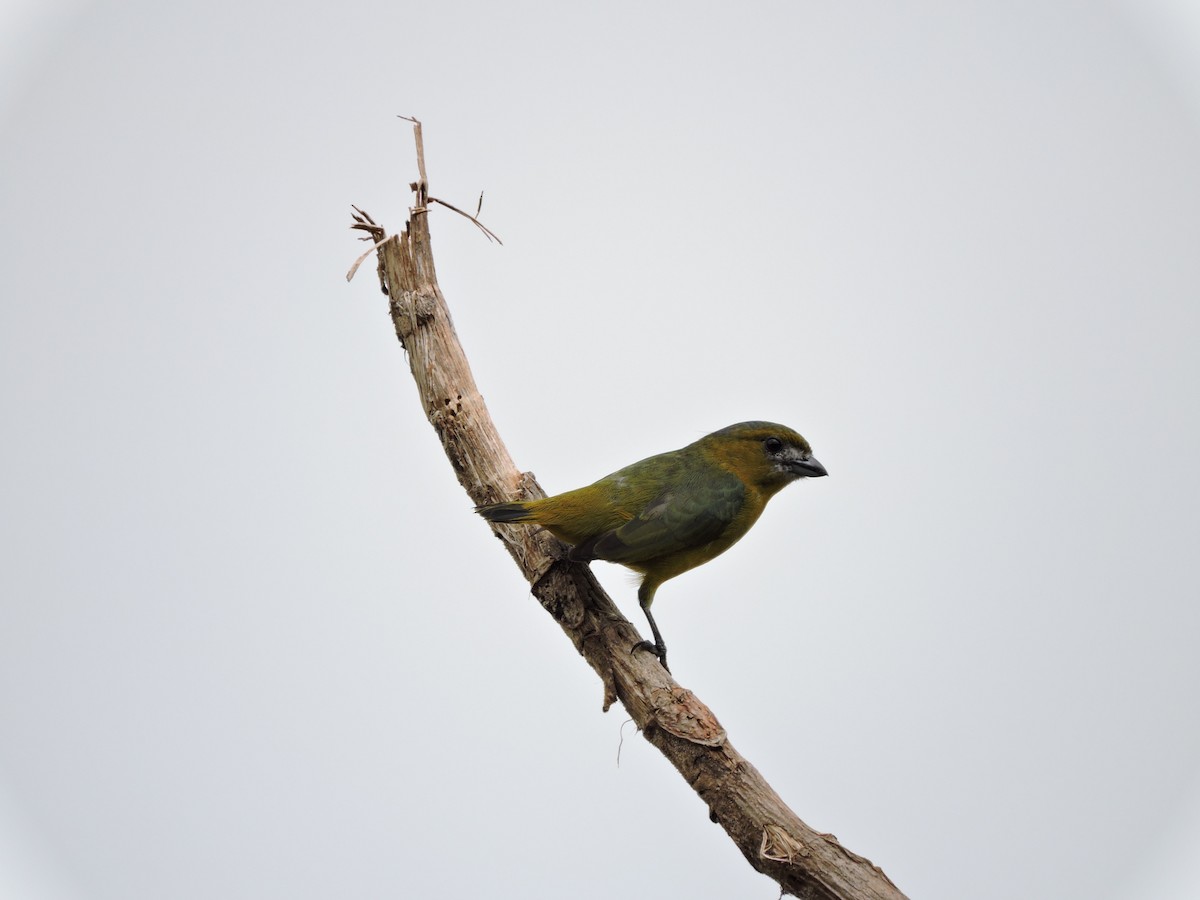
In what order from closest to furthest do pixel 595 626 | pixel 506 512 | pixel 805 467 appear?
pixel 506 512, pixel 595 626, pixel 805 467

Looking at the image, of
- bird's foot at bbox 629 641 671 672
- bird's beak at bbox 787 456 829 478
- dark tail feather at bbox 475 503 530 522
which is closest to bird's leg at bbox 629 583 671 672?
bird's foot at bbox 629 641 671 672

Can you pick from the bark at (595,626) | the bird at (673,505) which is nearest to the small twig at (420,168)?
the bark at (595,626)

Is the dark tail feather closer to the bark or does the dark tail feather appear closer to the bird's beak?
the bark

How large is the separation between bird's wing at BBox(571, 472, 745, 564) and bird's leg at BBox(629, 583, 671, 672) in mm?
242

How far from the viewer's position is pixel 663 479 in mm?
4488

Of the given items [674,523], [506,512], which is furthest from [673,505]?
[506,512]

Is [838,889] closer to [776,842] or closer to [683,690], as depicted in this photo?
[776,842]

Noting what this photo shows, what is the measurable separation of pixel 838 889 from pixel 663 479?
168 cm

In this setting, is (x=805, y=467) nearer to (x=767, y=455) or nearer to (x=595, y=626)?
(x=767, y=455)

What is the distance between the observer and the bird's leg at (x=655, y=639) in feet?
14.0

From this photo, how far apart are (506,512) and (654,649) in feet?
2.62

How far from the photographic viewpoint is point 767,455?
15.5ft

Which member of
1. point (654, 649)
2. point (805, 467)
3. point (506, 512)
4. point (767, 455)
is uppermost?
point (506, 512)

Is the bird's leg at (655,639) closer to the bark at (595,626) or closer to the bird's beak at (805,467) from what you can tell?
the bark at (595,626)
